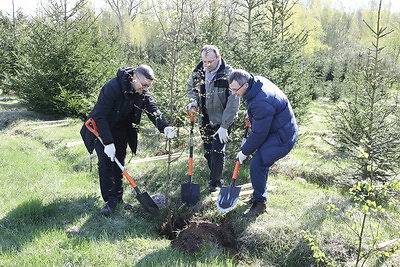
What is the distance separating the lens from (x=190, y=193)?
14.8ft

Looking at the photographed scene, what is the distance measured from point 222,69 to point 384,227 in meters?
2.87

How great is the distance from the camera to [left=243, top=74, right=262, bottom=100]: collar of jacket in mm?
3594

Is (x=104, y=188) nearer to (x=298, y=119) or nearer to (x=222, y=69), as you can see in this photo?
(x=222, y=69)

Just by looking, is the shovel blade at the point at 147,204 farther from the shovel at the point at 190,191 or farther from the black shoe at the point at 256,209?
the black shoe at the point at 256,209

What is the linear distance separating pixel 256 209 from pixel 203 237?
85cm

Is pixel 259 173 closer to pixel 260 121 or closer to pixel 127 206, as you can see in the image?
pixel 260 121

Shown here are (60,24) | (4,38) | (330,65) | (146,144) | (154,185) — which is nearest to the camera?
(154,185)

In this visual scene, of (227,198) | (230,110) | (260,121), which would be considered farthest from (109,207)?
(260,121)

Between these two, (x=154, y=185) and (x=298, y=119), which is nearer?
(x=154, y=185)

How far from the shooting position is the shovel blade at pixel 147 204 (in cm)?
412

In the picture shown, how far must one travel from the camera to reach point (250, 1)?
22.6ft

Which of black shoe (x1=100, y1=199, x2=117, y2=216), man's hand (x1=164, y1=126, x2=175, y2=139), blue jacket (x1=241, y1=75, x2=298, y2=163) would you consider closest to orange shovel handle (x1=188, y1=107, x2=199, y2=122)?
man's hand (x1=164, y1=126, x2=175, y2=139)

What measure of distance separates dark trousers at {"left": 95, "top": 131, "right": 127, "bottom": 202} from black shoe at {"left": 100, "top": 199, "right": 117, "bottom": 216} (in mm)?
58

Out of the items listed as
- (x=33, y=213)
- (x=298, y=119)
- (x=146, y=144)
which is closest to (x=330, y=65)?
(x=298, y=119)
